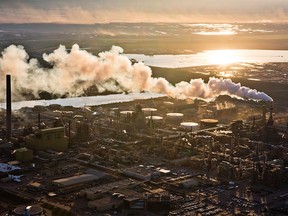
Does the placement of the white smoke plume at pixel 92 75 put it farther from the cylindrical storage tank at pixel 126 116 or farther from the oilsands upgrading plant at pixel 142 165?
the cylindrical storage tank at pixel 126 116

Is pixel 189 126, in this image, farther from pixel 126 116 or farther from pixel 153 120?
pixel 126 116

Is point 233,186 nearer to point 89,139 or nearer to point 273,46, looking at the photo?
point 89,139

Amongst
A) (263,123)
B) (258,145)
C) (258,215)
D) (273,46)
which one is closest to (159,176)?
(258,215)

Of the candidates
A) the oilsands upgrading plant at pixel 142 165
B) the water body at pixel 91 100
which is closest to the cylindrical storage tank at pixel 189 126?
the oilsands upgrading plant at pixel 142 165

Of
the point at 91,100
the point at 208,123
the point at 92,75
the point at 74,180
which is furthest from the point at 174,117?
the point at 74,180

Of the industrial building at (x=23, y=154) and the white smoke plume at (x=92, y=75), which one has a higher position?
the white smoke plume at (x=92, y=75)

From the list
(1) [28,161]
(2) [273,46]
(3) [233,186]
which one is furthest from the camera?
(2) [273,46]

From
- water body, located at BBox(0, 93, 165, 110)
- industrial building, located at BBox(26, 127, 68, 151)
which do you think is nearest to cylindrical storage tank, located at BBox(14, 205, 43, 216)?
industrial building, located at BBox(26, 127, 68, 151)
